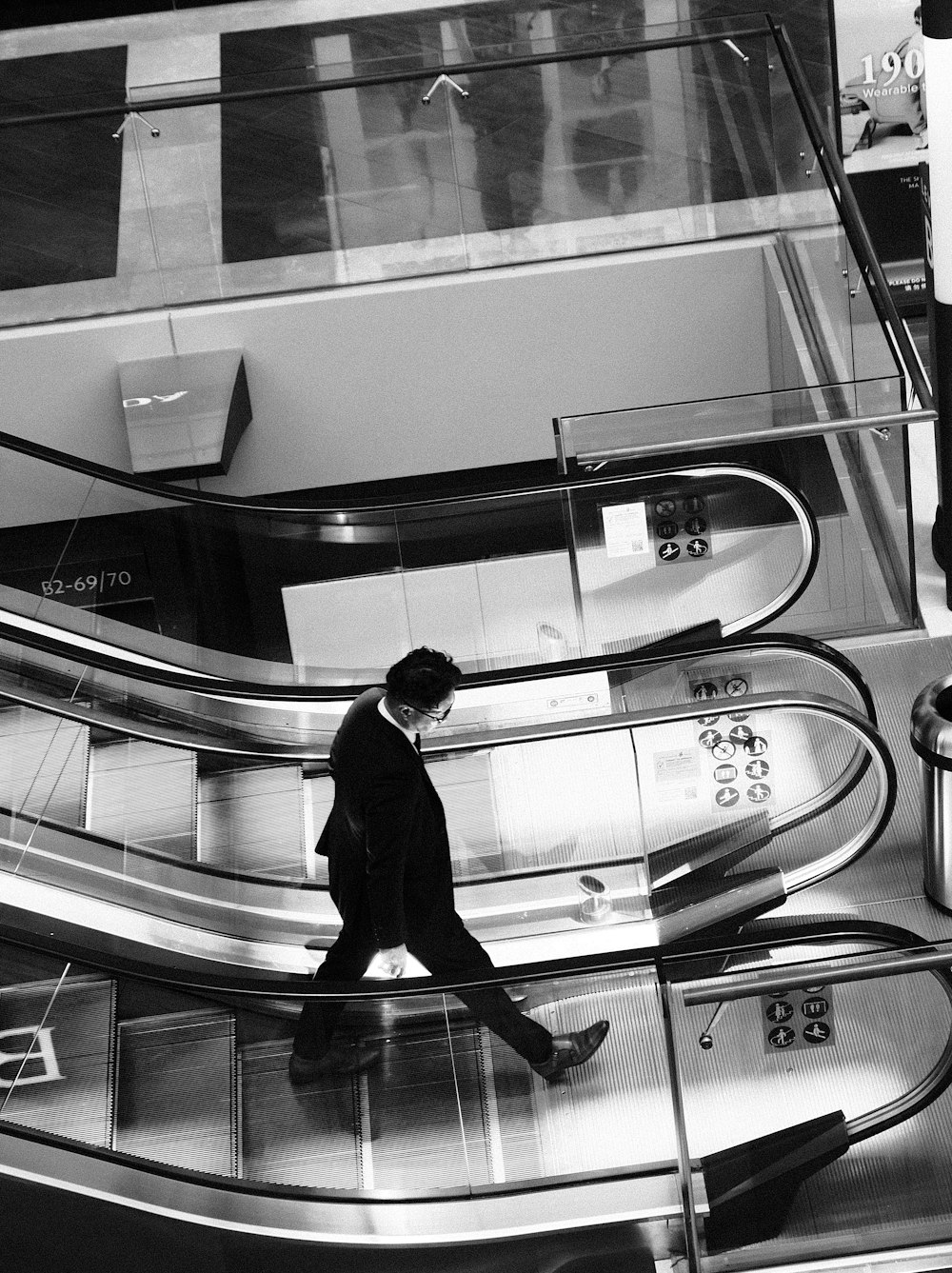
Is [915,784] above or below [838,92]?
below

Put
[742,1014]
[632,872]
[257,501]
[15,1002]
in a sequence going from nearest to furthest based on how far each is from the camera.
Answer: [742,1014], [15,1002], [632,872], [257,501]

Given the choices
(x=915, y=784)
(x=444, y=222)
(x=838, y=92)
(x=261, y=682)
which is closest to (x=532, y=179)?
(x=444, y=222)

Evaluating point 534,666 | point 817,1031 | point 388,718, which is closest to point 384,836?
point 388,718

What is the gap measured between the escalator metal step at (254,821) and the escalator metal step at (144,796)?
0.07m

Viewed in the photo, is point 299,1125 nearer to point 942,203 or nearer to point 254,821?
point 254,821

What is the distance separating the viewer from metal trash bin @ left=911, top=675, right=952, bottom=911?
190 inches

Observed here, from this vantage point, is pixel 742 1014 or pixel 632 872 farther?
pixel 632 872

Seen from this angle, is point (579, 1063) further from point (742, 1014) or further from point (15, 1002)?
point (15, 1002)

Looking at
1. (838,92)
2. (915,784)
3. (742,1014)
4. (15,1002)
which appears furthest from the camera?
(838,92)

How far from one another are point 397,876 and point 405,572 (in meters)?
2.04

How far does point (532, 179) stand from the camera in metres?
8.23

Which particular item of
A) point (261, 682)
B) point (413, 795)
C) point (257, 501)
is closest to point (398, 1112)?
point (413, 795)

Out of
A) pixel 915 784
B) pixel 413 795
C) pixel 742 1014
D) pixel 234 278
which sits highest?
pixel 234 278

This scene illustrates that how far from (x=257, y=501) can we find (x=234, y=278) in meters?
2.47
